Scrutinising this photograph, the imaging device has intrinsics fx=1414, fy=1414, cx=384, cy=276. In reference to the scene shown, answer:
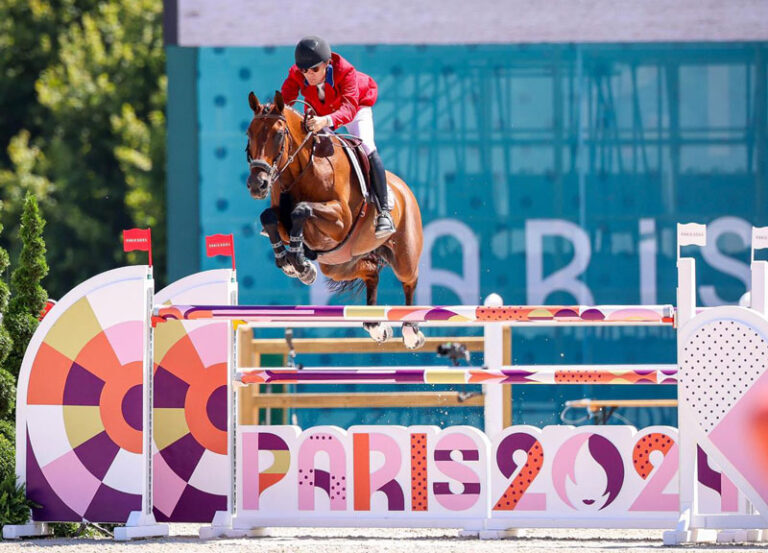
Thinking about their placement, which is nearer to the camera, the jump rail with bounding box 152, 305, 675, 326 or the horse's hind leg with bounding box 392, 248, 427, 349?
the jump rail with bounding box 152, 305, 675, 326

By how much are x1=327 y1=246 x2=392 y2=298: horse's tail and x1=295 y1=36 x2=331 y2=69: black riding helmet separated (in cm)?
117

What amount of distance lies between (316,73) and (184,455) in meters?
1.88

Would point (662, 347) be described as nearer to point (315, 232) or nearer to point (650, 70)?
point (650, 70)

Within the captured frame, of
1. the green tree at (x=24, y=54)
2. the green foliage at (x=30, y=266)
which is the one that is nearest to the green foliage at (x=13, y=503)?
the green foliage at (x=30, y=266)

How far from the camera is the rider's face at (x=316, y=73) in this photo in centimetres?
623

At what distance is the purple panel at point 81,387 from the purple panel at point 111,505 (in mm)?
404

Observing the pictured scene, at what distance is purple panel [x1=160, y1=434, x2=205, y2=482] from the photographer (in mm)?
6582

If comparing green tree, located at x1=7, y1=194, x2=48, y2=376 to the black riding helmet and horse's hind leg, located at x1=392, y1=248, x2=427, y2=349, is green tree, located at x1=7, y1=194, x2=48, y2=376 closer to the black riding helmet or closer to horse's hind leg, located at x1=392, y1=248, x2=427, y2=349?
the black riding helmet

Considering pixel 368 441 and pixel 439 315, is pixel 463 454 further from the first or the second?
pixel 439 315

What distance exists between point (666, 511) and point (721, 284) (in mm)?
5721

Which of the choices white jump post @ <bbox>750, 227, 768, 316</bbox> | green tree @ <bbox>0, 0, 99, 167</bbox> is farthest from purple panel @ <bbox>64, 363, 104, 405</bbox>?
green tree @ <bbox>0, 0, 99, 167</bbox>

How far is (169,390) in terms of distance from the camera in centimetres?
669

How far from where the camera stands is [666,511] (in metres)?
6.21

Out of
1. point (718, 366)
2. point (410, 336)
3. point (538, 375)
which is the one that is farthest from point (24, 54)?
point (718, 366)
